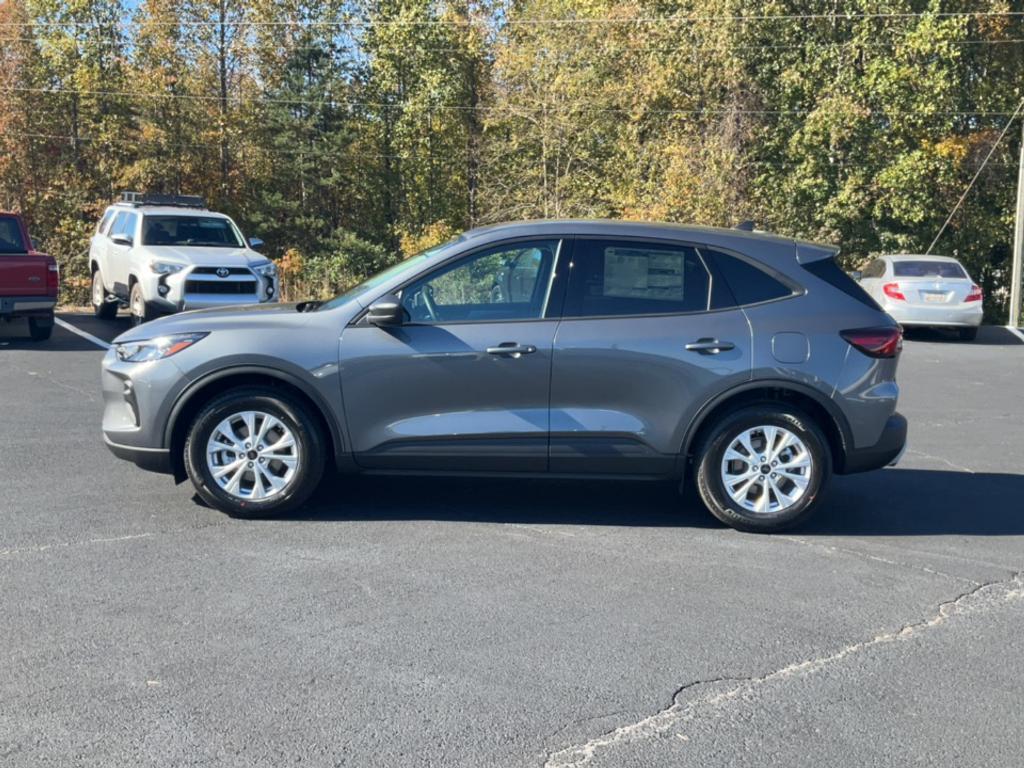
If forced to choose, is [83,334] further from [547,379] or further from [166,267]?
[547,379]

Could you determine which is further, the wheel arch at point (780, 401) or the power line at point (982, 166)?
the power line at point (982, 166)

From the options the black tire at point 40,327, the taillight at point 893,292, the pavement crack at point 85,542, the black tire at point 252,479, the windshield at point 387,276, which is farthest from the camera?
the taillight at point 893,292

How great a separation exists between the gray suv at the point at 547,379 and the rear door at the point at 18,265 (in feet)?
29.2

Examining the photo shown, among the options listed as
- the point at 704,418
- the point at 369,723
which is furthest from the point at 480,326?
the point at 369,723

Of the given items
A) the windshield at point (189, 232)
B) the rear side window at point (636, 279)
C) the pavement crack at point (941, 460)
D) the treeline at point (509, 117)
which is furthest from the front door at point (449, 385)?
the treeline at point (509, 117)

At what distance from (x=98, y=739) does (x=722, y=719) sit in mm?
2133

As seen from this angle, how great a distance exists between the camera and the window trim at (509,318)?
6293mm

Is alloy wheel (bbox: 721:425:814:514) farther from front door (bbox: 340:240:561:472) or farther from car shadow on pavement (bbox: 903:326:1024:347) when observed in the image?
car shadow on pavement (bbox: 903:326:1024:347)

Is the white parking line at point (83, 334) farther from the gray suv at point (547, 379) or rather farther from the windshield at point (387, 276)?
the gray suv at point (547, 379)

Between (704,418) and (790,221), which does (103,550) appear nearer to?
(704,418)

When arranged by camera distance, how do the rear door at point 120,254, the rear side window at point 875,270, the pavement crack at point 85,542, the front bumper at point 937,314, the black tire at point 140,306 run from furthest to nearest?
the rear side window at point 875,270 → the front bumper at point 937,314 → the rear door at point 120,254 → the black tire at point 140,306 → the pavement crack at point 85,542

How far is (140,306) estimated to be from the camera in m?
15.8

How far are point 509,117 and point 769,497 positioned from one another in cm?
3425

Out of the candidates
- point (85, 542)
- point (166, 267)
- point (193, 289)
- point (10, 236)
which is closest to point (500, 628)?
point (85, 542)
